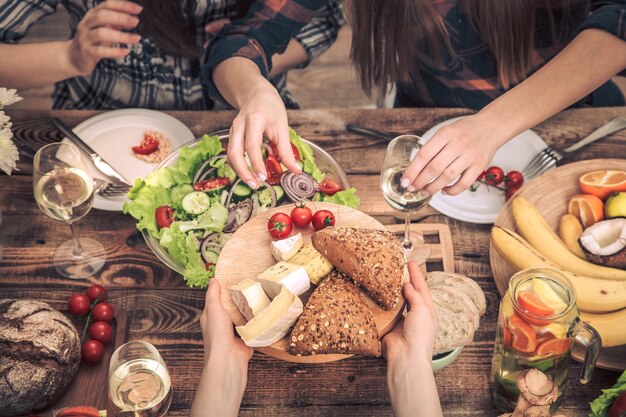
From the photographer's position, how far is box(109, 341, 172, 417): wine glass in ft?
4.50

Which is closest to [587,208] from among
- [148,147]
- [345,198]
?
[345,198]

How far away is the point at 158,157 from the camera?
1968 mm

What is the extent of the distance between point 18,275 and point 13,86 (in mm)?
771

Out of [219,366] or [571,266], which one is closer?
[219,366]

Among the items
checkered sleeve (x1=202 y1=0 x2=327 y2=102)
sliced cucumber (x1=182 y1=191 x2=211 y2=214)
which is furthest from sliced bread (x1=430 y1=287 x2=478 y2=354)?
checkered sleeve (x1=202 y1=0 x2=327 y2=102)

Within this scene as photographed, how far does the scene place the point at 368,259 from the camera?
1.43 m

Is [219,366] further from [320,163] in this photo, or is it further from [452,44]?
[452,44]

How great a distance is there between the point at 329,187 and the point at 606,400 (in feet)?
2.80

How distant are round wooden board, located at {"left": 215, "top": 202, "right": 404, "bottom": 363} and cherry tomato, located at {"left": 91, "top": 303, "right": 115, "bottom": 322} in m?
0.33

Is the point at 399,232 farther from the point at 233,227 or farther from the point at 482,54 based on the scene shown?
the point at 482,54

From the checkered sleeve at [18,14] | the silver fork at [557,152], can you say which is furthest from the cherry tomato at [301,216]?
the checkered sleeve at [18,14]

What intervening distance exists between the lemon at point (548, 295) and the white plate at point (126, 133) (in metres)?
1.13

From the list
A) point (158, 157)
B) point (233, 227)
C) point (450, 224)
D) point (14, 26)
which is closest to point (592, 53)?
point (450, 224)

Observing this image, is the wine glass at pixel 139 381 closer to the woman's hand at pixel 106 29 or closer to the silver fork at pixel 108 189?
the silver fork at pixel 108 189
